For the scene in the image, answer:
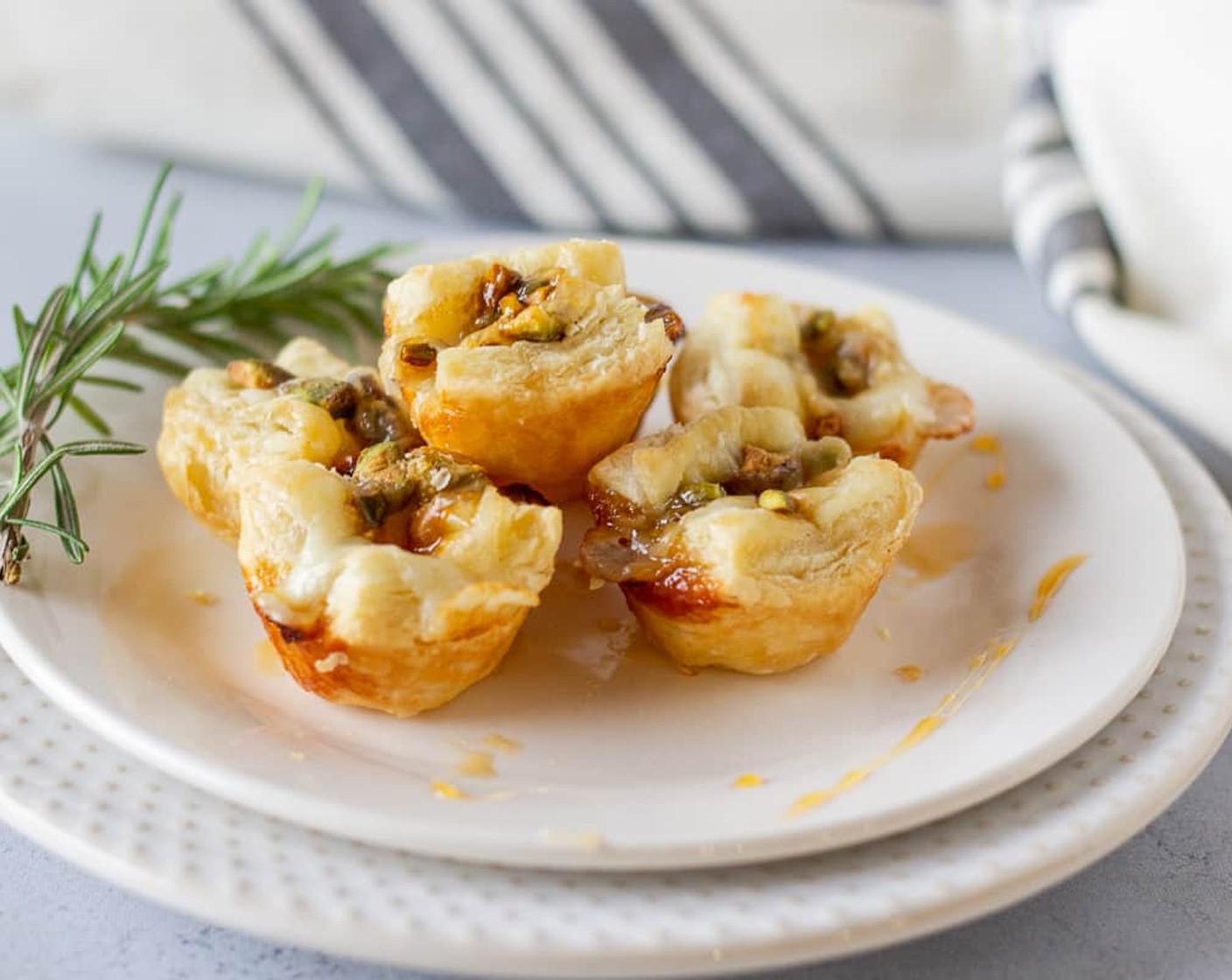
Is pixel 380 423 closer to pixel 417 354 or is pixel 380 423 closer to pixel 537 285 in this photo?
pixel 417 354

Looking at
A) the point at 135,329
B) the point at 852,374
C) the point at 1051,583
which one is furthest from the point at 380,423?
the point at 1051,583

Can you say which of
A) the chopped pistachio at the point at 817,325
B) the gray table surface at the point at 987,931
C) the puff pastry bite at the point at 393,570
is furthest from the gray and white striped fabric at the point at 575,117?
the gray table surface at the point at 987,931

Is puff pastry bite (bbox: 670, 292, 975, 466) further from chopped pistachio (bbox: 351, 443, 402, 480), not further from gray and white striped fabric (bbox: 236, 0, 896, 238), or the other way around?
gray and white striped fabric (bbox: 236, 0, 896, 238)

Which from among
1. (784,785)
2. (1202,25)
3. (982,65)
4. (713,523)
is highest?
(713,523)

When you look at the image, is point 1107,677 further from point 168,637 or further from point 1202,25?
point 1202,25

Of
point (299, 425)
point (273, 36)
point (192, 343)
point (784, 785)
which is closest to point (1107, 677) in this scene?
point (784, 785)

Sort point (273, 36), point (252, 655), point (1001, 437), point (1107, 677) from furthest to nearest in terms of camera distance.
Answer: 1. point (273, 36)
2. point (1001, 437)
3. point (252, 655)
4. point (1107, 677)
